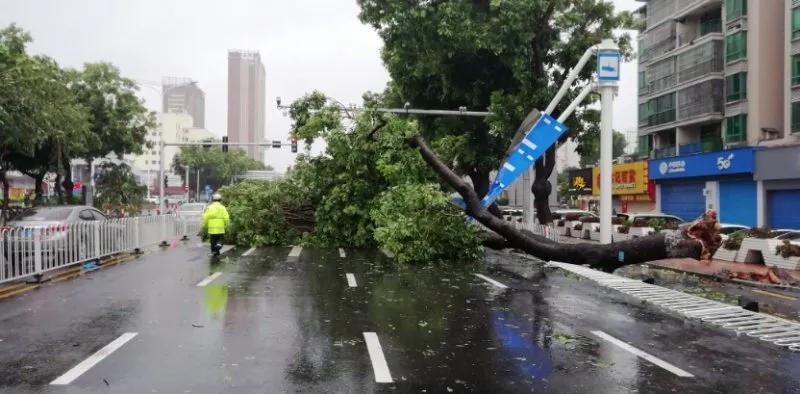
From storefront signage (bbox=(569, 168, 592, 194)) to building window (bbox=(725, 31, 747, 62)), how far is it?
718 inches

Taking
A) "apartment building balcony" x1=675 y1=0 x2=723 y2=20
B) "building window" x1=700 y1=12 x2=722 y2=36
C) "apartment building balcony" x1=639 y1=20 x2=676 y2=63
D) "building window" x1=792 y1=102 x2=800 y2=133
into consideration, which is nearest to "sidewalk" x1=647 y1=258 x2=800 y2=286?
"building window" x1=792 y1=102 x2=800 y2=133

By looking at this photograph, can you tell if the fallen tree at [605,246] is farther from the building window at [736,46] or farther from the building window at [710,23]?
the building window at [710,23]

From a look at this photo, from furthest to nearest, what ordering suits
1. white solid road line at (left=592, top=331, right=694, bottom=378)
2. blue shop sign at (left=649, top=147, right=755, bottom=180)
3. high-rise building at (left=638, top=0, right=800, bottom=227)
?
blue shop sign at (left=649, top=147, right=755, bottom=180), high-rise building at (left=638, top=0, right=800, bottom=227), white solid road line at (left=592, top=331, right=694, bottom=378)

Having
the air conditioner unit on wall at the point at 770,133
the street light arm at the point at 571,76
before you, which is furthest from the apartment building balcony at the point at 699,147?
the street light arm at the point at 571,76

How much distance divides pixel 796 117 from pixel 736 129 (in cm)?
484

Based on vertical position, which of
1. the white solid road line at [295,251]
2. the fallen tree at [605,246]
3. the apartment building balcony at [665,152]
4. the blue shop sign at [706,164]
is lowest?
the white solid road line at [295,251]

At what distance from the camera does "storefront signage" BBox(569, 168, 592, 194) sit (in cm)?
5109

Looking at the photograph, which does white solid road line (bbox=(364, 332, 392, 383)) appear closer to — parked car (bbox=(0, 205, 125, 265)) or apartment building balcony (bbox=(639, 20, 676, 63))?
parked car (bbox=(0, 205, 125, 265))

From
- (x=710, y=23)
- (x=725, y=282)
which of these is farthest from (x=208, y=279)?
(x=710, y=23)

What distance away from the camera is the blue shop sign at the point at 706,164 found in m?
29.4

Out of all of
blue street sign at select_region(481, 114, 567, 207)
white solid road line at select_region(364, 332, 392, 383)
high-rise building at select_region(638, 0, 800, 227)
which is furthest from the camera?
high-rise building at select_region(638, 0, 800, 227)

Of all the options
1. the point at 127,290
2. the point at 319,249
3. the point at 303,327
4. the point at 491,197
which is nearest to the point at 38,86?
the point at 319,249

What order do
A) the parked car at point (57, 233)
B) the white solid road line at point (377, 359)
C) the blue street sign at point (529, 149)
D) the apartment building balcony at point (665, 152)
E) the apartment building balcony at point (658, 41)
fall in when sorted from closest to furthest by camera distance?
the white solid road line at point (377, 359) < the parked car at point (57, 233) < the blue street sign at point (529, 149) < the apartment building balcony at point (665, 152) < the apartment building balcony at point (658, 41)

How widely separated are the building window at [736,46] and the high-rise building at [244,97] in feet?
417
